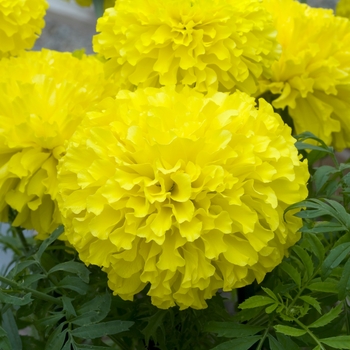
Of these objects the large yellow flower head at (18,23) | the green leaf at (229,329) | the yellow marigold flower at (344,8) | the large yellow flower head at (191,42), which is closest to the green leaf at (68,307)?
the green leaf at (229,329)

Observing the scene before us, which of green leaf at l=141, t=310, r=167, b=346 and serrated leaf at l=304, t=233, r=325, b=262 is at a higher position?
serrated leaf at l=304, t=233, r=325, b=262

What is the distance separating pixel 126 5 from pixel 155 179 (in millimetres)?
214

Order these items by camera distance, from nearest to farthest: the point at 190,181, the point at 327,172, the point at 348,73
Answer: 1. the point at 190,181
2. the point at 327,172
3. the point at 348,73

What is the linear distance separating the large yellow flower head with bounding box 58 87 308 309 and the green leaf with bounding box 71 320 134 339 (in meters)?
0.02

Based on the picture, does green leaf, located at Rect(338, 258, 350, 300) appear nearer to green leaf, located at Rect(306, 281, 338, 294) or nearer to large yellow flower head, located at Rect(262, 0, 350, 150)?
green leaf, located at Rect(306, 281, 338, 294)

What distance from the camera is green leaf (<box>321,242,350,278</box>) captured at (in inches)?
14.7

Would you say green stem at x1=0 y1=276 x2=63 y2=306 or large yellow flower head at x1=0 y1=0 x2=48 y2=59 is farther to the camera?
large yellow flower head at x1=0 y1=0 x2=48 y2=59

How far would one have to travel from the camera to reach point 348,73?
23.8 inches

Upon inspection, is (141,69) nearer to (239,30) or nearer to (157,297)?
(239,30)

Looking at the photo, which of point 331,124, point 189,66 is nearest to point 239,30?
point 189,66

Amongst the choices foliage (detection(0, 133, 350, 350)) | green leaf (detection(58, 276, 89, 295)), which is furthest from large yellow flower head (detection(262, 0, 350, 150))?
green leaf (detection(58, 276, 89, 295))

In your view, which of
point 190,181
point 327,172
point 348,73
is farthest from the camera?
point 348,73

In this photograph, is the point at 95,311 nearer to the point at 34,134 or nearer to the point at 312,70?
the point at 34,134

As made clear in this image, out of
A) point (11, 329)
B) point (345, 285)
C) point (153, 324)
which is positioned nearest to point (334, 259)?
point (345, 285)
